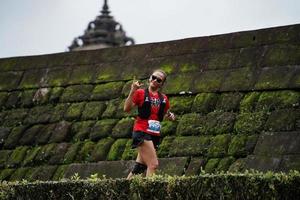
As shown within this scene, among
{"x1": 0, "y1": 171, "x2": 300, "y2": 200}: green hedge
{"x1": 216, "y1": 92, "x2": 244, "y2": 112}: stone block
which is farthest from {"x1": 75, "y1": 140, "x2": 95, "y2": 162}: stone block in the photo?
{"x1": 0, "y1": 171, "x2": 300, "y2": 200}: green hedge

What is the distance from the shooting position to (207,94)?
12.9 m

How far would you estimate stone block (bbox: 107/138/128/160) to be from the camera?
41.6 ft

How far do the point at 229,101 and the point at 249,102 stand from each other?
308 millimetres

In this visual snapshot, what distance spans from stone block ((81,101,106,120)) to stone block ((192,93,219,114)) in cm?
146

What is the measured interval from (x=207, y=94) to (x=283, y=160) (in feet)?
7.05

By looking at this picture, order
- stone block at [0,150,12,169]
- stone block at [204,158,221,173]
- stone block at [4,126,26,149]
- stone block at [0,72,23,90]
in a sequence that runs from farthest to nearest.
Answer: stone block at [0,72,23,90] → stone block at [4,126,26,149] → stone block at [0,150,12,169] → stone block at [204,158,221,173]

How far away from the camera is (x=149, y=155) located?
36.3ft

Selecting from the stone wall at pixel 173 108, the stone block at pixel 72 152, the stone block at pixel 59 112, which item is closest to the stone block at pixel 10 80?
the stone wall at pixel 173 108

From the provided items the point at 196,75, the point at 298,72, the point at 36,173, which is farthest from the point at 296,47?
the point at 36,173

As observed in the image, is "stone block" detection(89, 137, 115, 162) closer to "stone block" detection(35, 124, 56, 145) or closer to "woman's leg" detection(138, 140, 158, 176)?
"stone block" detection(35, 124, 56, 145)

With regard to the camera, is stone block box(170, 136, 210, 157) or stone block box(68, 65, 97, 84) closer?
stone block box(170, 136, 210, 157)

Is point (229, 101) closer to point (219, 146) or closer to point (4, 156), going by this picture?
point (219, 146)

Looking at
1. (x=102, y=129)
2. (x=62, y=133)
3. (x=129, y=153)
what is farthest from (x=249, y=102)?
(x=62, y=133)

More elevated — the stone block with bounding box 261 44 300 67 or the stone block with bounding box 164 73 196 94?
the stone block with bounding box 261 44 300 67
